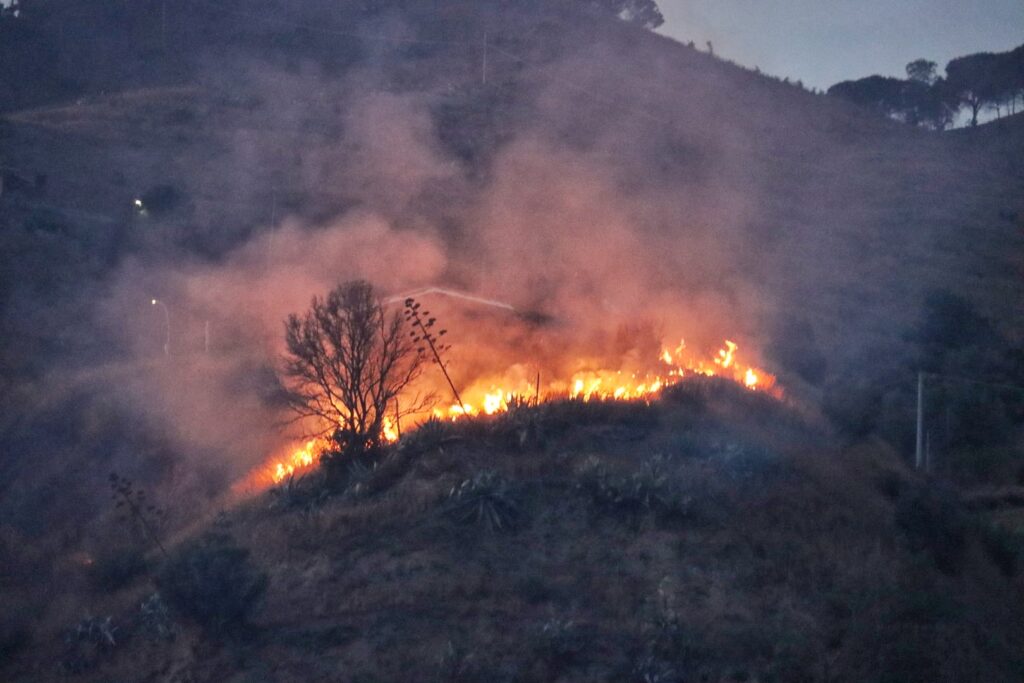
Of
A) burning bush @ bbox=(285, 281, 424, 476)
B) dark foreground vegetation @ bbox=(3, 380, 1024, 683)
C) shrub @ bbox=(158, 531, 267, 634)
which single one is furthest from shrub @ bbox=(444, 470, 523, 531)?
burning bush @ bbox=(285, 281, 424, 476)

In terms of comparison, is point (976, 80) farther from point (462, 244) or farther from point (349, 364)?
point (349, 364)

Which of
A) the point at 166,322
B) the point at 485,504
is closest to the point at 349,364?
the point at 485,504

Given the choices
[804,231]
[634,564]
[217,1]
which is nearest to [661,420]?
[634,564]

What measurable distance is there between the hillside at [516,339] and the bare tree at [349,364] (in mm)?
1923

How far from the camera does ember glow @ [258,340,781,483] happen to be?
1647 centimetres

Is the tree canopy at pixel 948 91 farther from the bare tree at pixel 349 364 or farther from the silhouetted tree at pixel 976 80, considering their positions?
the bare tree at pixel 349 364

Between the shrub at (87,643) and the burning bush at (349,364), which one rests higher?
the burning bush at (349,364)

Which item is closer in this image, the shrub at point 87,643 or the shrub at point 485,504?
the shrub at point 87,643

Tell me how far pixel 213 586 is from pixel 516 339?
13.3 m

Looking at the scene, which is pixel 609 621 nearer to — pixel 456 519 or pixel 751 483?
pixel 456 519

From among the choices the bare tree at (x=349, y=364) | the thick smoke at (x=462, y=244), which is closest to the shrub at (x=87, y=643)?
the bare tree at (x=349, y=364)

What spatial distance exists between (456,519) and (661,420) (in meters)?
4.53

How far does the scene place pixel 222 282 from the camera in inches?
1161

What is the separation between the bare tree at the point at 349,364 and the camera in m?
15.8
